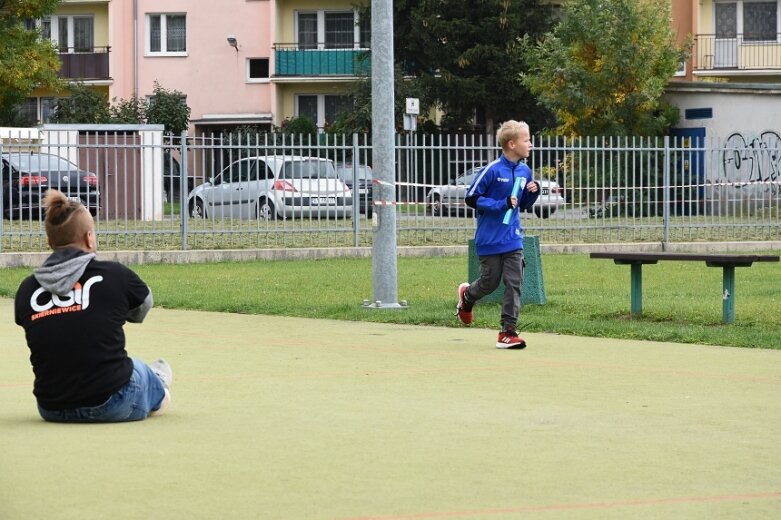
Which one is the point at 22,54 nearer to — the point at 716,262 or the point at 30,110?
the point at 30,110

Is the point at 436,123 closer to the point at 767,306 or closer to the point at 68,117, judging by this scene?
the point at 68,117

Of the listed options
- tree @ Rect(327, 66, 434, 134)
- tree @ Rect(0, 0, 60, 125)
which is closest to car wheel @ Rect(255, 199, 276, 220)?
tree @ Rect(0, 0, 60, 125)

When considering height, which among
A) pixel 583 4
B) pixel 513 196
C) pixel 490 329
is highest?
pixel 583 4

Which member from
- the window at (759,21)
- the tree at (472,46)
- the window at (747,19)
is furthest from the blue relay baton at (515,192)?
the window at (759,21)

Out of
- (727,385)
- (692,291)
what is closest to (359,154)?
(692,291)

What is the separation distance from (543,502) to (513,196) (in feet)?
20.1

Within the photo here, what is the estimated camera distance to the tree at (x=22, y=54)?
1363 inches

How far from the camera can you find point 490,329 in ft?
43.7

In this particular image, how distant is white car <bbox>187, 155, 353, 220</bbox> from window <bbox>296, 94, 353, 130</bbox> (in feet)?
105

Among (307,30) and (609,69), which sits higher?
(307,30)

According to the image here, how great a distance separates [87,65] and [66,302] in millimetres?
50025

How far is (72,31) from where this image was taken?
57.1 m

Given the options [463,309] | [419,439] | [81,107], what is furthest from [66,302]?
[81,107]

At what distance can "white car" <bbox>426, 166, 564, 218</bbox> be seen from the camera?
24.6m
